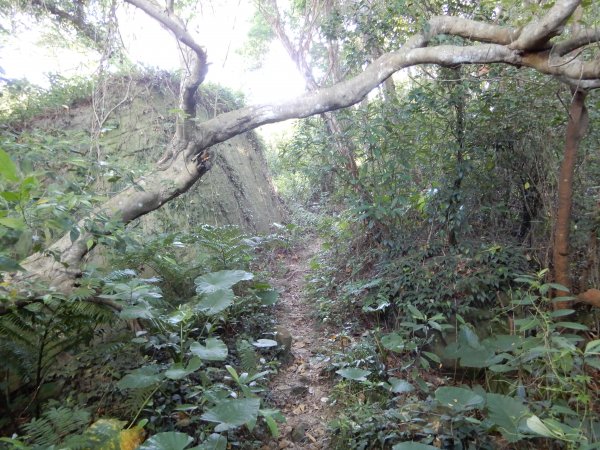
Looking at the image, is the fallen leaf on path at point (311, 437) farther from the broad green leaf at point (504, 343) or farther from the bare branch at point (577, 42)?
the bare branch at point (577, 42)

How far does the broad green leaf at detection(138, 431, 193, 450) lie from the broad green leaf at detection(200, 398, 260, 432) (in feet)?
0.52

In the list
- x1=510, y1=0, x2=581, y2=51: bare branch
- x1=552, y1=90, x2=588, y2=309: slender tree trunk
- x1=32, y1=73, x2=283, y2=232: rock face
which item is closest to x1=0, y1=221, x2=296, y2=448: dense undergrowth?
x1=552, y1=90, x2=588, y2=309: slender tree trunk

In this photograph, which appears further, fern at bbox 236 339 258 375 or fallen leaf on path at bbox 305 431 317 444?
fern at bbox 236 339 258 375

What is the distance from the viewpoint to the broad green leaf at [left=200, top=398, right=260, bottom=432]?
2355mm

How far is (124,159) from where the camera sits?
717cm

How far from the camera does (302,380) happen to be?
165 inches

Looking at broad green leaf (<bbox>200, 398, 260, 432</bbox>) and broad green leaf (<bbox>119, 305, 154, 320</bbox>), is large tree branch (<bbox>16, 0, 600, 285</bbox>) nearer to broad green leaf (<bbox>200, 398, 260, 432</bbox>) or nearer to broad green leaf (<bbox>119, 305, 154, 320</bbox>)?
broad green leaf (<bbox>119, 305, 154, 320</bbox>)

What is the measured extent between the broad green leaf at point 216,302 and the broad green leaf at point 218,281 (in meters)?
0.18

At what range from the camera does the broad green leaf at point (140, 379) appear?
2670 mm

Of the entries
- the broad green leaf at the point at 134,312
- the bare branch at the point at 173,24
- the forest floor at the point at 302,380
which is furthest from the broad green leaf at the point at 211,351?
the bare branch at the point at 173,24

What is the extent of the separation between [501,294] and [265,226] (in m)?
6.05

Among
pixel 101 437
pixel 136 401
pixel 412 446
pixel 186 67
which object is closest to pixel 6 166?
pixel 101 437

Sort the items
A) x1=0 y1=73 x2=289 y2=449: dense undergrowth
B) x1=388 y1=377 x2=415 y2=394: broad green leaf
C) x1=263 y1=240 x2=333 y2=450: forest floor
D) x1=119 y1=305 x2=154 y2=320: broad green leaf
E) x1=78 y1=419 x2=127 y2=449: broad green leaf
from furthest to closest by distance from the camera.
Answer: x1=263 y1=240 x2=333 y2=450: forest floor
x1=388 y1=377 x2=415 y2=394: broad green leaf
x1=119 y1=305 x2=154 y2=320: broad green leaf
x1=0 y1=73 x2=289 y2=449: dense undergrowth
x1=78 y1=419 x2=127 y2=449: broad green leaf

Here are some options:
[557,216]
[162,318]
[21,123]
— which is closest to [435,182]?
[557,216]
